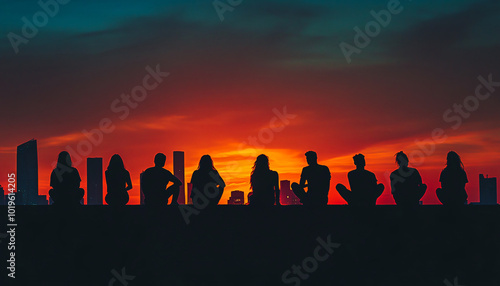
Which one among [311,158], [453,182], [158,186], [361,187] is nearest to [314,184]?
[311,158]

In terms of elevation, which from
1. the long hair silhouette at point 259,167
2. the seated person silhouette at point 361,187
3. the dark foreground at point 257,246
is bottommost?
the dark foreground at point 257,246

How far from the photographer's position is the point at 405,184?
11281 millimetres

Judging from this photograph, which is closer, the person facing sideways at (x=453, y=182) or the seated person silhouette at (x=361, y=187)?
the person facing sideways at (x=453, y=182)

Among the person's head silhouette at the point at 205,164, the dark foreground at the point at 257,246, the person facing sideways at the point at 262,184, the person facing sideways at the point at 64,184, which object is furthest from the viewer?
the person facing sideways at the point at 262,184

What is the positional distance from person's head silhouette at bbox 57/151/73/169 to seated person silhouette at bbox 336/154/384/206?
5.57 meters

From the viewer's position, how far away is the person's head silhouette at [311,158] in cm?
1220

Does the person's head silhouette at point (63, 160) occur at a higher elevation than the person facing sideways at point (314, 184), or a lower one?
higher

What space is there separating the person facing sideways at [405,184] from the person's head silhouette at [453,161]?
2.15ft

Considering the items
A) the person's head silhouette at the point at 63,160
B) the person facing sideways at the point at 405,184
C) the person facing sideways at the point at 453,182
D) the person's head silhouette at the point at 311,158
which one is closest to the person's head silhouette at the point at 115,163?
the person's head silhouette at the point at 63,160

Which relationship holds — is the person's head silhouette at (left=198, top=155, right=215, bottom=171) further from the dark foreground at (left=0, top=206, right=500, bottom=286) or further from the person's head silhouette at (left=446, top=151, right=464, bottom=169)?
the person's head silhouette at (left=446, top=151, right=464, bottom=169)

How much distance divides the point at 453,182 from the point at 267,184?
148 inches

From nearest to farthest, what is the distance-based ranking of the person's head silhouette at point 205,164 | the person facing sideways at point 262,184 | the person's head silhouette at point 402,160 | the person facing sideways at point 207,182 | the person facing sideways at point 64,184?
the person facing sideways at point 64,184
the person's head silhouette at point 402,160
the person facing sideways at point 207,182
the person's head silhouette at point 205,164
the person facing sideways at point 262,184

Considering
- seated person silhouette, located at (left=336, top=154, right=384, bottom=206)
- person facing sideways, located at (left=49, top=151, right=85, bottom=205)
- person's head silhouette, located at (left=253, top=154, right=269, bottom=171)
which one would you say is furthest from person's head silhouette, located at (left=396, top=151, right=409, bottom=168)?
person facing sideways, located at (left=49, top=151, right=85, bottom=205)

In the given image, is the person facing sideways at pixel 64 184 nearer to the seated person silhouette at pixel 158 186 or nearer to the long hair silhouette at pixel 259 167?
the seated person silhouette at pixel 158 186
